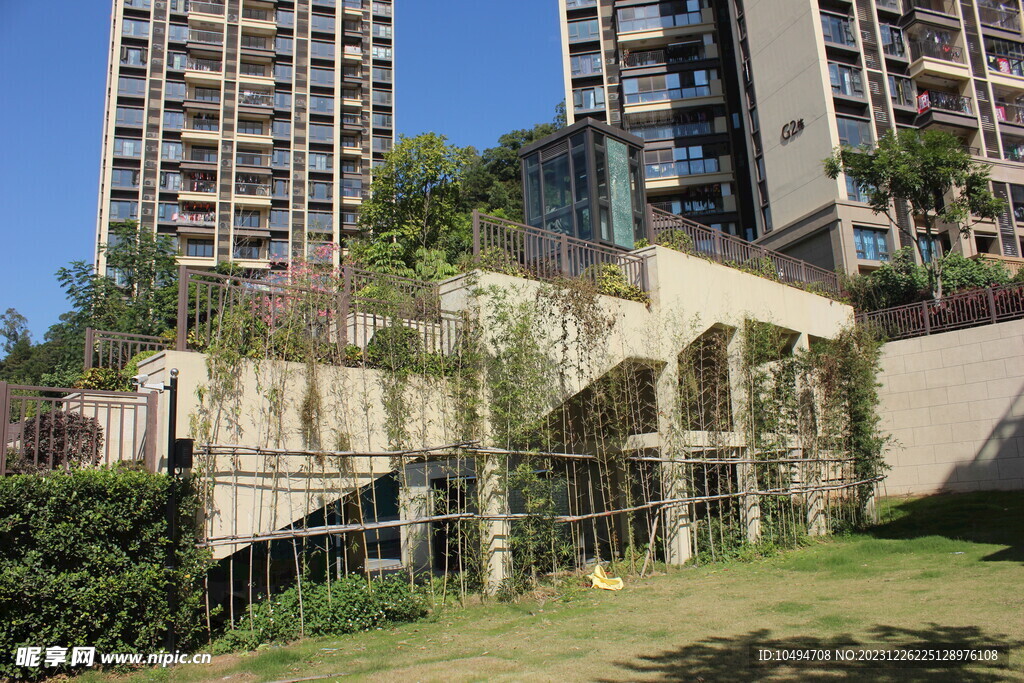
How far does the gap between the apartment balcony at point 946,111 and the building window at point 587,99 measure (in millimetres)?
14197

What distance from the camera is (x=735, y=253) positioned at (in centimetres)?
1233

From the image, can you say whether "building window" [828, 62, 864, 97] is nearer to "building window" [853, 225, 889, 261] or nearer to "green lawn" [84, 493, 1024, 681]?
"building window" [853, 225, 889, 261]

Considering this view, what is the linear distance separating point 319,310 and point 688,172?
29.8m

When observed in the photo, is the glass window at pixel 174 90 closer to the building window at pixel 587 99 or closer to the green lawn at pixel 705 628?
the building window at pixel 587 99

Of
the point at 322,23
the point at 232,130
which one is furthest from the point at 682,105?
the point at 232,130

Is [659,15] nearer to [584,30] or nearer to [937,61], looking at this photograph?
[584,30]

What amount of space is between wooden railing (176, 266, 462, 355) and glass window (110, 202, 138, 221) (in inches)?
1380

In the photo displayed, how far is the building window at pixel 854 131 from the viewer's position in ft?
82.9

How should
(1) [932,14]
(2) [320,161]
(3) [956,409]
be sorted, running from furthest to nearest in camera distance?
1. (2) [320,161]
2. (1) [932,14]
3. (3) [956,409]

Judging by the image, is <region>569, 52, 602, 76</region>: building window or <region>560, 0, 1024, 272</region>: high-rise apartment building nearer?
<region>560, 0, 1024, 272</region>: high-rise apartment building

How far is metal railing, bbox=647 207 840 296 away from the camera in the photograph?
37.2ft

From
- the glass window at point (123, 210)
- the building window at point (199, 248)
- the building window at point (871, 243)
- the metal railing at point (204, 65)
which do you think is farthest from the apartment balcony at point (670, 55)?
the glass window at point (123, 210)

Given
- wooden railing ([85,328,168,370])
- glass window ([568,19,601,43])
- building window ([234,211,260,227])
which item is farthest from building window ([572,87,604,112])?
wooden railing ([85,328,168,370])

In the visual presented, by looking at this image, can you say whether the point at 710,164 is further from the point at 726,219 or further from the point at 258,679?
the point at 258,679
